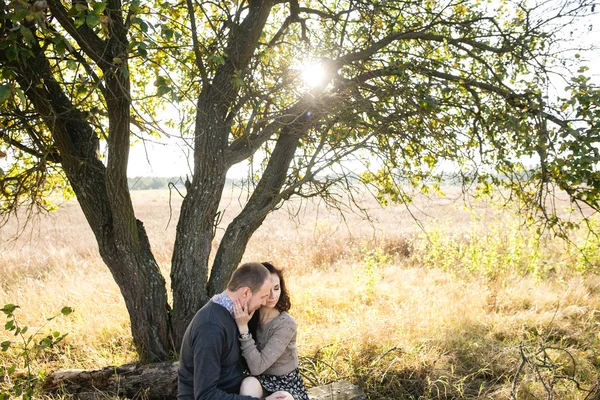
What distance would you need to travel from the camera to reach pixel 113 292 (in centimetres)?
811

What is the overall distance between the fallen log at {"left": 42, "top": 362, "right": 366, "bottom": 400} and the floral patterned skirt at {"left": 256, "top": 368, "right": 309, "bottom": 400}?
1172mm

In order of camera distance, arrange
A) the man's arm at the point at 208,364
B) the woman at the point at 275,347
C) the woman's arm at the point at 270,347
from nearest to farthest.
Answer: the man's arm at the point at 208,364
the woman's arm at the point at 270,347
the woman at the point at 275,347

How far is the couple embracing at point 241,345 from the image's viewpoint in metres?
2.88

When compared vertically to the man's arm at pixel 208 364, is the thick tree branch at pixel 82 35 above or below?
above

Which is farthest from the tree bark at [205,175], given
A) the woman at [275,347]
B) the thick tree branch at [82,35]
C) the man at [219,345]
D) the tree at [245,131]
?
the man at [219,345]

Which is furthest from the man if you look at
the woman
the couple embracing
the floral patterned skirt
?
the floral patterned skirt

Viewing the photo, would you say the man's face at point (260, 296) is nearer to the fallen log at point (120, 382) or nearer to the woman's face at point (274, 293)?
the woman's face at point (274, 293)

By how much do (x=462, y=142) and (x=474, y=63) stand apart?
1.46 metres

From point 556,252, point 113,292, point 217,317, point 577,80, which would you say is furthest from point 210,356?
point 556,252

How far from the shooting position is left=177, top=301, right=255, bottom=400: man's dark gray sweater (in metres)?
2.84

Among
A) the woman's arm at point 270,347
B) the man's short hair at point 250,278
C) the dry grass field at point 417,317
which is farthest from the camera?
the dry grass field at point 417,317

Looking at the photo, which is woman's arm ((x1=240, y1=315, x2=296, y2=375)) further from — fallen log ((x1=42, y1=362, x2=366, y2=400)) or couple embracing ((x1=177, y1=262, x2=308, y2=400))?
fallen log ((x1=42, y1=362, x2=366, y2=400))

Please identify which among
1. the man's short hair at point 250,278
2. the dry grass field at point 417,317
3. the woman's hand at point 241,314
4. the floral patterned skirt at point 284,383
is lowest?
the dry grass field at point 417,317

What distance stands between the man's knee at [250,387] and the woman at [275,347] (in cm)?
6
